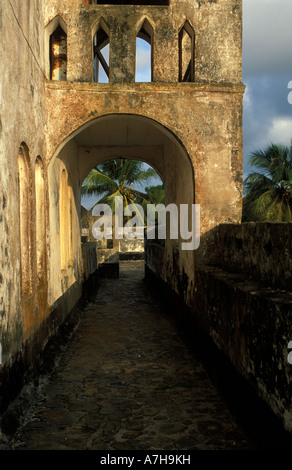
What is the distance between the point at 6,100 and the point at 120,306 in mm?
6895

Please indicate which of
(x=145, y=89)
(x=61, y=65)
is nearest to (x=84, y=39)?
(x=145, y=89)

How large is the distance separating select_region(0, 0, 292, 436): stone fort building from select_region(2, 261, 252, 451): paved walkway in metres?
0.49

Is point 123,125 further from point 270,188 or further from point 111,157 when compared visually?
point 270,188

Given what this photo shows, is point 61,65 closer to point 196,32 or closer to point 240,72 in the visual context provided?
point 196,32

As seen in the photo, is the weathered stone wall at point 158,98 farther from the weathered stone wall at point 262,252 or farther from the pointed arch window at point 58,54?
the pointed arch window at point 58,54

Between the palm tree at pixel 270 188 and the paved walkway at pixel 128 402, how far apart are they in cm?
1259

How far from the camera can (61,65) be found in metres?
7.76

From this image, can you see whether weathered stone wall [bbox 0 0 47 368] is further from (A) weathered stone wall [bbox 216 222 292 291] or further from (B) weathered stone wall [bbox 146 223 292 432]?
(A) weathered stone wall [bbox 216 222 292 291]

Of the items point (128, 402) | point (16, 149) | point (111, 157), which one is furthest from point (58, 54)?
point (128, 402)

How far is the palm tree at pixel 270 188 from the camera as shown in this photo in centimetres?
1870

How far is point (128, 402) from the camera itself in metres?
4.39

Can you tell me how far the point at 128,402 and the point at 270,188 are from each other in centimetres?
1802

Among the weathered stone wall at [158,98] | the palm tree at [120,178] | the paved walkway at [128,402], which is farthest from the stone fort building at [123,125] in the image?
the palm tree at [120,178]

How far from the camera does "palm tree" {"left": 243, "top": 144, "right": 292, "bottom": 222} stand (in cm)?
1870
